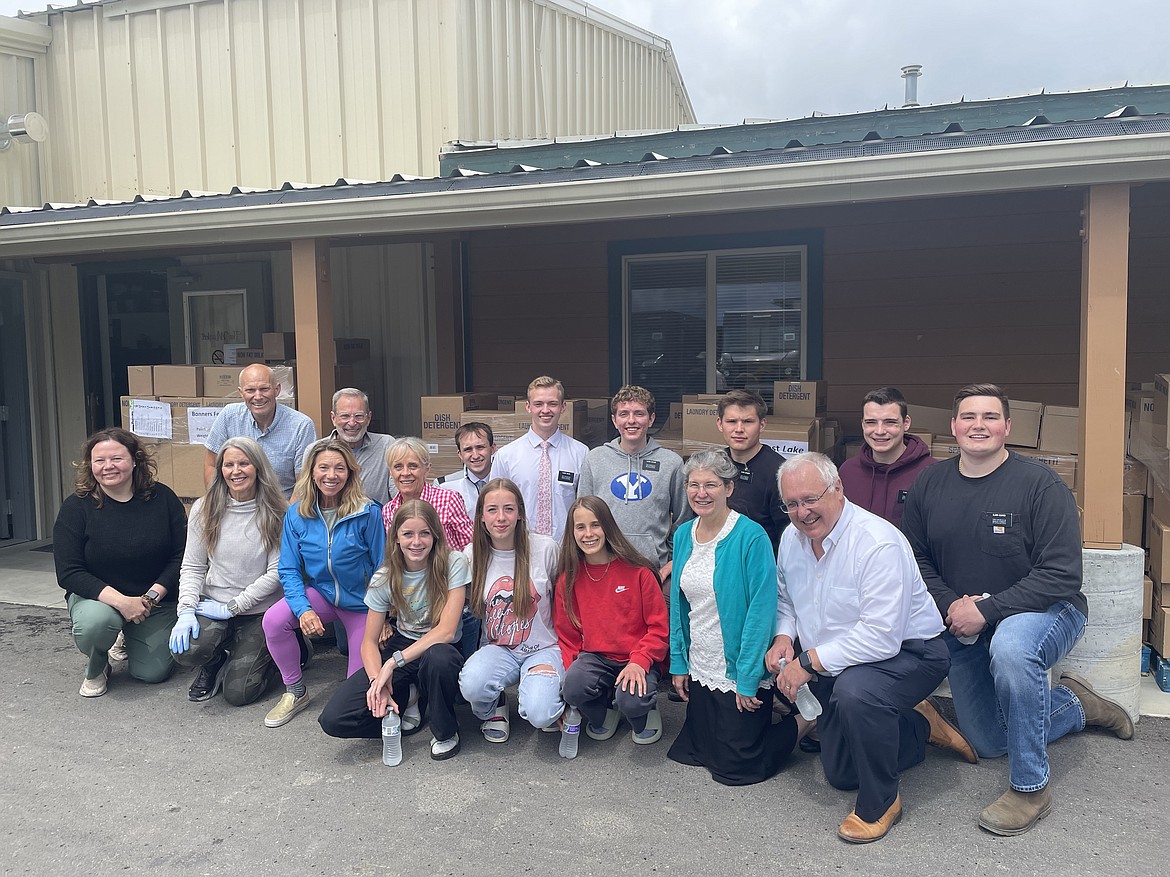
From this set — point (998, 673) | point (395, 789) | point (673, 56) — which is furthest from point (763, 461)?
point (673, 56)

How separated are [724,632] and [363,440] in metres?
2.32

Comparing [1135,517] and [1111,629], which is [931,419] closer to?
[1135,517]

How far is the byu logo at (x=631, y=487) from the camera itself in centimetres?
410

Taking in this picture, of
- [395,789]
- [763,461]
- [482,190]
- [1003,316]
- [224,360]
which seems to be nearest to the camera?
[395,789]

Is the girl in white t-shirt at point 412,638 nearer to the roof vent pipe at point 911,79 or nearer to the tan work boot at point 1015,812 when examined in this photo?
the tan work boot at point 1015,812

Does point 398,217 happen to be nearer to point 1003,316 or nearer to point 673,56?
point 1003,316

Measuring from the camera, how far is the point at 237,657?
4355 mm

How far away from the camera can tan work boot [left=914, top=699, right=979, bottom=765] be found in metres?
3.59

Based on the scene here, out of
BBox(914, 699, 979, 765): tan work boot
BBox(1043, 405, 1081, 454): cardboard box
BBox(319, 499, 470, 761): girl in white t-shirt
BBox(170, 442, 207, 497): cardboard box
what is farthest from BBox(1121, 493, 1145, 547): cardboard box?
BBox(170, 442, 207, 497): cardboard box

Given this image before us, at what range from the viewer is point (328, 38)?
7.47 meters

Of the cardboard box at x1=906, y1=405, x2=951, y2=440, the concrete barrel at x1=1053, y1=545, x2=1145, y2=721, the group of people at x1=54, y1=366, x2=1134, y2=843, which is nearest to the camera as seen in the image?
the group of people at x1=54, y1=366, x2=1134, y2=843

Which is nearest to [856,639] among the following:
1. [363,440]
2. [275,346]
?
Answer: [363,440]

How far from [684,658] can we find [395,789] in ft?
3.93

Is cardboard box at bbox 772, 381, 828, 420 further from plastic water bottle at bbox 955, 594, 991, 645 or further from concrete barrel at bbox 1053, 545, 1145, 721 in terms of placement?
plastic water bottle at bbox 955, 594, 991, 645
